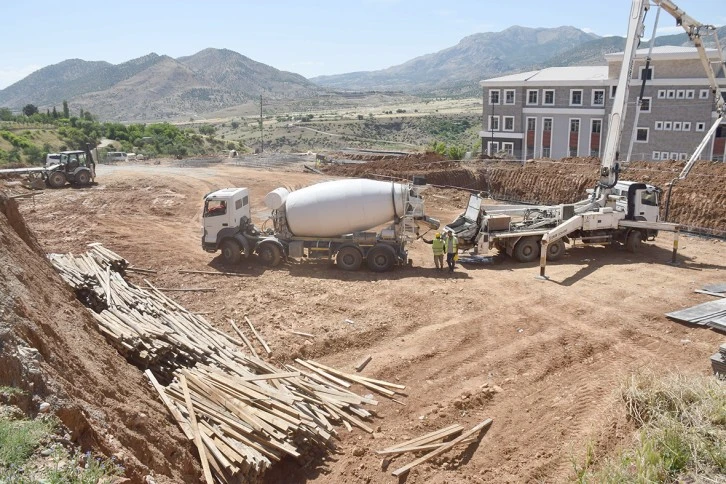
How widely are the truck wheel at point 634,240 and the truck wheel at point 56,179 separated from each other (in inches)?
1203

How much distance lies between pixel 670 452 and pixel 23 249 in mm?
11082

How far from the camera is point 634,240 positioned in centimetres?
2236

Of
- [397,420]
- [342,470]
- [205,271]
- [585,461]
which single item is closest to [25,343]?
[342,470]

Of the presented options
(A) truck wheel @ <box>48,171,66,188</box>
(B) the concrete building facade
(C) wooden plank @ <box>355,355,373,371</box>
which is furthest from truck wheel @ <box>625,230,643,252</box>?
(A) truck wheel @ <box>48,171,66,188</box>

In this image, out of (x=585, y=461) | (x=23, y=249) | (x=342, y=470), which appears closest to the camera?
(x=585, y=461)

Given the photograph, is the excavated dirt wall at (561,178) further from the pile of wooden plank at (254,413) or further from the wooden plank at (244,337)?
the pile of wooden plank at (254,413)

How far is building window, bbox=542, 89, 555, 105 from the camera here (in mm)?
54031

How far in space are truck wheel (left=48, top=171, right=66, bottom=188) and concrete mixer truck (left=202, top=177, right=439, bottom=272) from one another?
19.2 m

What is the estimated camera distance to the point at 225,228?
67.3ft

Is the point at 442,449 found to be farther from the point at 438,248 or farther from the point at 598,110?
the point at 598,110

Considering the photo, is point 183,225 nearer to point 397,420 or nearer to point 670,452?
point 397,420

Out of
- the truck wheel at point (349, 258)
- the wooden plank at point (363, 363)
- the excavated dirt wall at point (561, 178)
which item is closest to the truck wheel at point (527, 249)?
the truck wheel at point (349, 258)

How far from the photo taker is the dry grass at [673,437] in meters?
7.65

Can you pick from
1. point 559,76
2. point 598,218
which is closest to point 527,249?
point 598,218
